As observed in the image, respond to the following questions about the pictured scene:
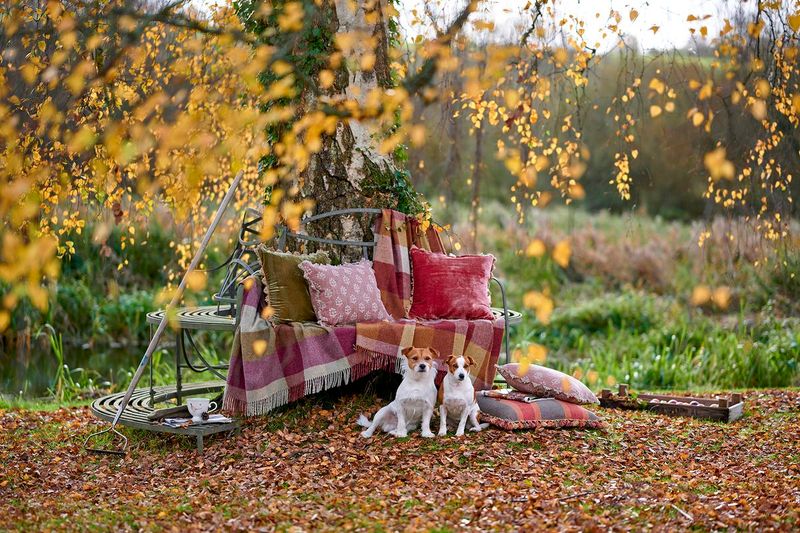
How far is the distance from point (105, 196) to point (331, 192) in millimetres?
1151

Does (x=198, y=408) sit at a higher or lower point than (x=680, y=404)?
higher

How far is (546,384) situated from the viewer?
3896 millimetres

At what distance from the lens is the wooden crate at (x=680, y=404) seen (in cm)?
418

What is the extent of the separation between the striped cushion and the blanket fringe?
17.1 inches

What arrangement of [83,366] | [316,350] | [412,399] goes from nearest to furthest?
[412,399]
[316,350]
[83,366]

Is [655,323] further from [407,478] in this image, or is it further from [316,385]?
[407,478]

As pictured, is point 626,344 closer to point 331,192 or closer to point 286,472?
point 331,192

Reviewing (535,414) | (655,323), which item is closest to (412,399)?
(535,414)

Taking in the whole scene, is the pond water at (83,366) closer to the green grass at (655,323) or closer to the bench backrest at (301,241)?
the bench backrest at (301,241)

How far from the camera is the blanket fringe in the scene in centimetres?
369

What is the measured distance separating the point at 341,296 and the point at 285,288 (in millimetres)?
244

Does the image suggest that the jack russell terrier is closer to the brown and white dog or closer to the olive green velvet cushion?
the brown and white dog

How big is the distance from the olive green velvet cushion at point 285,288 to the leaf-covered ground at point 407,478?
1.34 feet

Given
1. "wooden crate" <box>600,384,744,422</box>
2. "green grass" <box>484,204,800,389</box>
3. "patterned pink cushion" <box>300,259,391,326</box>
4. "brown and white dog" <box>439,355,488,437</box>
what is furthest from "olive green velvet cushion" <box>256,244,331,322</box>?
"green grass" <box>484,204,800,389</box>
